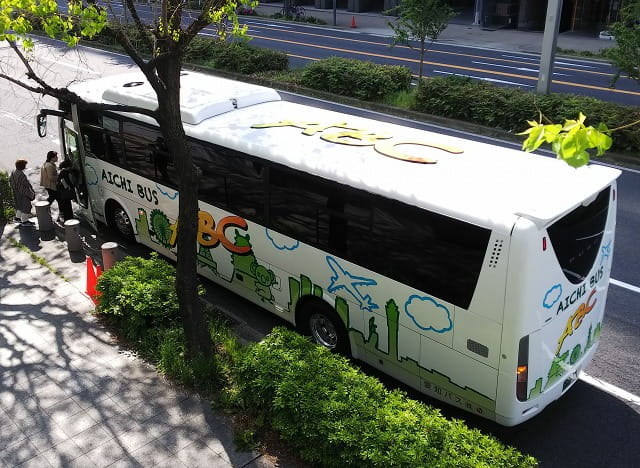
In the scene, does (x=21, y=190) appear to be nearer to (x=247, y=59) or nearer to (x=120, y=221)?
(x=120, y=221)

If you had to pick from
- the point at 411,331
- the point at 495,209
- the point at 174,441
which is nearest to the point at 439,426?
the point at 411,331

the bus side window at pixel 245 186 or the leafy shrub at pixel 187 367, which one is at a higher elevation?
the bus side window at pixel 245 186

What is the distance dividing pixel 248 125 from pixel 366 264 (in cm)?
292

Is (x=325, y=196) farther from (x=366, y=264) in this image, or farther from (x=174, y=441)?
(x=174, y=441)

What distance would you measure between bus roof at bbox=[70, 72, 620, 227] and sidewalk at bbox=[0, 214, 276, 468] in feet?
9.58

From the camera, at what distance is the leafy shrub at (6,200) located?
11.9 meters

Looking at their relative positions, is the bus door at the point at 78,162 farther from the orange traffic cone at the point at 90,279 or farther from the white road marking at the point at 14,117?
the white road marking at the point at 14,117

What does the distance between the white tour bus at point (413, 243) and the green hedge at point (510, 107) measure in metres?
8.88

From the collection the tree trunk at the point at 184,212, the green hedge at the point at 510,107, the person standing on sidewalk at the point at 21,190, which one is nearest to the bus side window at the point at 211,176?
the tree trunk at the point at 184,212

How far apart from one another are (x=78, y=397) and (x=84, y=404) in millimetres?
163

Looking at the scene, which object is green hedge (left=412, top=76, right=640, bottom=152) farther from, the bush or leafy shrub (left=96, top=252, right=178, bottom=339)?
leafy shrub (left=96, top=252, right=178, bottom=339)

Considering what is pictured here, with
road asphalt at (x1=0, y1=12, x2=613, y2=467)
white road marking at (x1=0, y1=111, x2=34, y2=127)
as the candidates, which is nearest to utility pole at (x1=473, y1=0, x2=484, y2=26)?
white road marking at (x1=0, y1=111, x2=34, y2=127)

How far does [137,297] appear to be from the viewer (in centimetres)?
809

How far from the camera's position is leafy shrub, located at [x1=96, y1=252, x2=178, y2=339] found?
7.98 m
